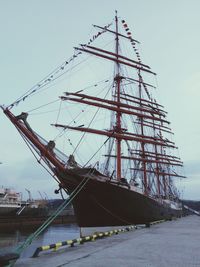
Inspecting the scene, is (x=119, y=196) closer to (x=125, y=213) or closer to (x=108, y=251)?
(x=125, y=213)

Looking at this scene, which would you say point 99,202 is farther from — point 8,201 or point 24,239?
point 8,201

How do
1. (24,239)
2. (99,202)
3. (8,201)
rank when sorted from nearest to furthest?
(99,202) < (24,239) < (8,201)

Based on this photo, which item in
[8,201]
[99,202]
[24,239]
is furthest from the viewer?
[8,201]

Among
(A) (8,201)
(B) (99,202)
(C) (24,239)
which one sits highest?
(A) (8,201)

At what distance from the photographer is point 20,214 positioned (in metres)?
56.2

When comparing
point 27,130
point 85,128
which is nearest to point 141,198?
point 85,128

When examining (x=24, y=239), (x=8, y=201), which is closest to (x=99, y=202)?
(x=24, y=239)

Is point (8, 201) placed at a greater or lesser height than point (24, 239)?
greater

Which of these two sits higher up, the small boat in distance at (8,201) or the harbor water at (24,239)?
the small boat in distance at (8,201)

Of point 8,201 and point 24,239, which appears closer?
point 24,239

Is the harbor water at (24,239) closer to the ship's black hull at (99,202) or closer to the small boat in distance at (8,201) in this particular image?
the ship's black hull at (99,202)

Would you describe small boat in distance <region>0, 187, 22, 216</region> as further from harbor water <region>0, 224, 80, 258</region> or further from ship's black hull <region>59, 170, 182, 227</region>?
ship's black hull <region>59, 170, 182, 227</region>

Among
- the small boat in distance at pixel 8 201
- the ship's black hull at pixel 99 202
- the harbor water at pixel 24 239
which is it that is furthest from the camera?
the small boat in distance at pixel 8 201

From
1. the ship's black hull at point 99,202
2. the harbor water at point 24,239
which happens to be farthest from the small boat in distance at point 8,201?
the ship's black hull at point 99,202
